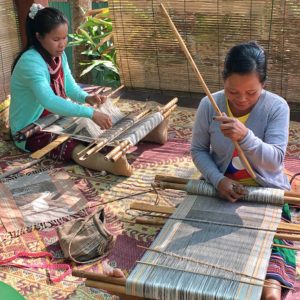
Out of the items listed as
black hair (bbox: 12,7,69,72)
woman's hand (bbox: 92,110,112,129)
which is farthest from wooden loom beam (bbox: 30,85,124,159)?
black hair (bbox: 12,7,69,72)

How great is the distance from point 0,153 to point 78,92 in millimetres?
726

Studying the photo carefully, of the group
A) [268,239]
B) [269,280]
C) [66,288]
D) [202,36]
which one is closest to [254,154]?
[268,239]

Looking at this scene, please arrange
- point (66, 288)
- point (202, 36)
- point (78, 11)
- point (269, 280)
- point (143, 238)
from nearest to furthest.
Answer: point (269, 280)
point (66, 288)
point (143, 238)
point (202, 36)
point (78, 11)

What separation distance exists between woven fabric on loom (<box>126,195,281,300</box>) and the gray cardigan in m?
0.16

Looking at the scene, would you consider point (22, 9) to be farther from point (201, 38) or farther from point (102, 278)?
Answer: point (102, 278)

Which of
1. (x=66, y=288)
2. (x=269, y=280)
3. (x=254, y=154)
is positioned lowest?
(x=66, y=288)

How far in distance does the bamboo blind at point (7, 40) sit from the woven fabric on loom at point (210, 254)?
304 centimetres

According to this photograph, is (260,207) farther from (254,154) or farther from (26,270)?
(26,270)

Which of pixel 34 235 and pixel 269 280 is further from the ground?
pixel 269 280

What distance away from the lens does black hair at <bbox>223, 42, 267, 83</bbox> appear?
197 centimetres

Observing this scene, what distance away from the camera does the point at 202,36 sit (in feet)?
14.2

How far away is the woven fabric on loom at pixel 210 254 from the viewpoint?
1.66 metres

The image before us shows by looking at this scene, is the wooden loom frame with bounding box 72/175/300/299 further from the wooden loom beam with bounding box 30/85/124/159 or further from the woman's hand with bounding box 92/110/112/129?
the wooden loom beam with bounding box 30/85/124/159

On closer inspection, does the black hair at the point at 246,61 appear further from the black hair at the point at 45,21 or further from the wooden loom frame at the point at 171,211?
the black hair at the point at 45,21
